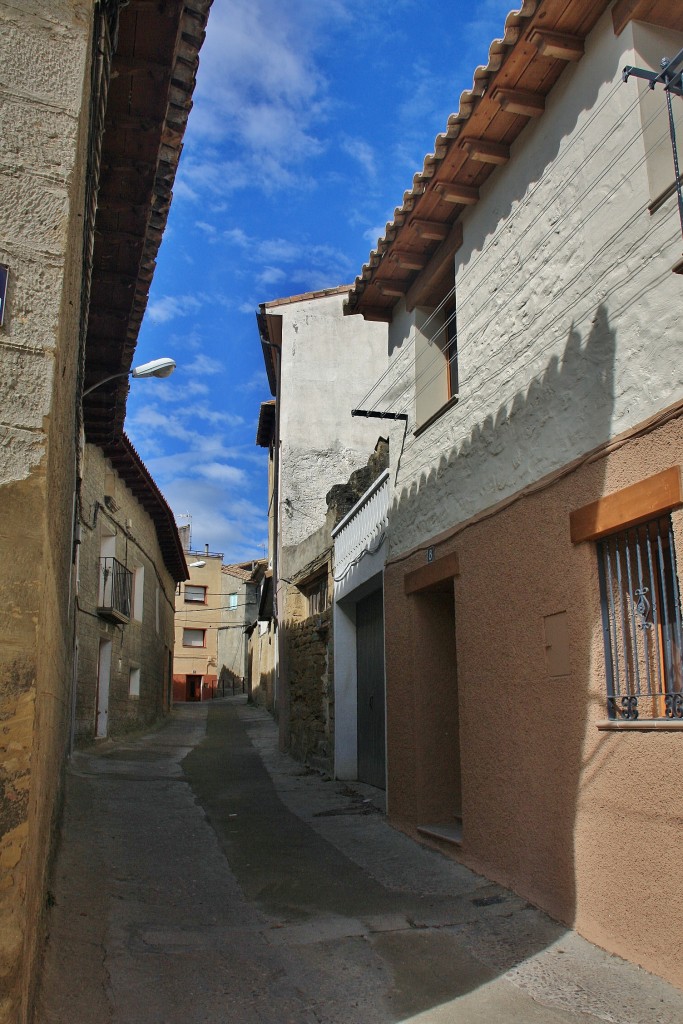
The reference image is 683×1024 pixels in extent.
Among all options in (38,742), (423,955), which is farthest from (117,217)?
(423,955)

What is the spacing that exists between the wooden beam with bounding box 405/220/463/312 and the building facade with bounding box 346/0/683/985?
56mm

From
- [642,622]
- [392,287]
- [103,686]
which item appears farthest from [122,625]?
[642,622]

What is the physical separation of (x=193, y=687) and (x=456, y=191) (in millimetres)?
41319

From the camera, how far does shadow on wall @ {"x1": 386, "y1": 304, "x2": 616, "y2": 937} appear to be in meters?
5.17

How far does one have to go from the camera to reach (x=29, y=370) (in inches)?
123

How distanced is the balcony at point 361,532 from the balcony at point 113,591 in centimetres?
621

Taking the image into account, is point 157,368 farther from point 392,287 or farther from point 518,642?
point 518,642

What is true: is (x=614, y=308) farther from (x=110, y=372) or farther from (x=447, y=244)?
(x=110, y=372)

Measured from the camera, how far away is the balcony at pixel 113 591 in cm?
1620

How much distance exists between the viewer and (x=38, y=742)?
125 inches

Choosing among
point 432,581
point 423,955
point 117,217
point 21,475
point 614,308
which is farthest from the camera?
point 432,581

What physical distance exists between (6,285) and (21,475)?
0.74 m

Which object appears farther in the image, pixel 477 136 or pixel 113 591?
pixel 113 591

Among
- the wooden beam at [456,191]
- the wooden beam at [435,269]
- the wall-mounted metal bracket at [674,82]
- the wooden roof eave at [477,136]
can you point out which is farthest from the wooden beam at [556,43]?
the wooden beam at [435,269]
